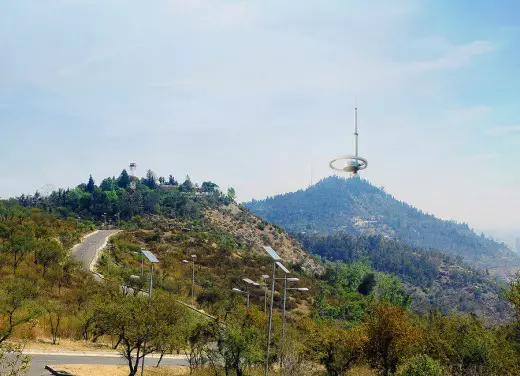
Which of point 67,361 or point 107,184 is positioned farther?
point 107,184

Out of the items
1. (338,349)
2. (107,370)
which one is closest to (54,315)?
(107,370)

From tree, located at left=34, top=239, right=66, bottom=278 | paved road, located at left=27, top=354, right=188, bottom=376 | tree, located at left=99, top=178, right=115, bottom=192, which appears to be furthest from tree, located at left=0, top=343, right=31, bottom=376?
tree, located at left=99, top=178, right=115, bottom=192

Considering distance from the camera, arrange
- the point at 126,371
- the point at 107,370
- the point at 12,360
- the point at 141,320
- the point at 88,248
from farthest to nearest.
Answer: the point at 88,248 < the point at 126,371 < the point at 107,370 < the point at 141,320 < the point at 12,360

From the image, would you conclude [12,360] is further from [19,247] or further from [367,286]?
[367,286]

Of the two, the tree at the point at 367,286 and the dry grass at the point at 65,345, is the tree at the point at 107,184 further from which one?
the dry grass at the point at 65,345

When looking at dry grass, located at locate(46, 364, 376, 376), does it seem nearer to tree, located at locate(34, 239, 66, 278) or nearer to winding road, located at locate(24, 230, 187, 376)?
winding road, located at locate(24, 230, 187, 376)

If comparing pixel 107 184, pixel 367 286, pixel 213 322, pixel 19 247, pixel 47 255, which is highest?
pixel 107 184

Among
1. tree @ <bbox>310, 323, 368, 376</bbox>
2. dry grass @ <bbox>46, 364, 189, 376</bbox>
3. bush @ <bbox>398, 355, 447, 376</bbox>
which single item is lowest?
dry grass @ <bbox>46, 364, 189, 376</bbox>

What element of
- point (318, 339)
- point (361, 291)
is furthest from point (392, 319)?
point (361, 291)
